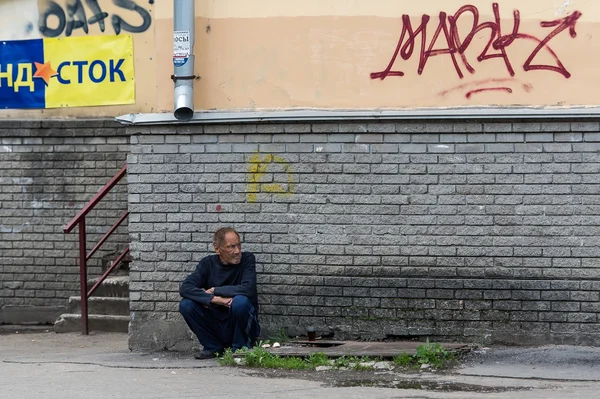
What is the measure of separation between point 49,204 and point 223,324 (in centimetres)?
319

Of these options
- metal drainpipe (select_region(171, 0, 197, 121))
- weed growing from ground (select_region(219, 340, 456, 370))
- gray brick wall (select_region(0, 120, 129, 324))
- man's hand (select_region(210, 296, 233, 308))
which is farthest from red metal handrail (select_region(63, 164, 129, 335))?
weed growing from ground (select_region(219, 340, 456, 370))

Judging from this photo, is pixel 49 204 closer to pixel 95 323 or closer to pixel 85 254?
pixel 85 254

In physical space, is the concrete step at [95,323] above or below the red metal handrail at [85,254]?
below

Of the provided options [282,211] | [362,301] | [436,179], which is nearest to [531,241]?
[436,179]

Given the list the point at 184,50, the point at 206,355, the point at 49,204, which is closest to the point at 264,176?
the point at 184,50

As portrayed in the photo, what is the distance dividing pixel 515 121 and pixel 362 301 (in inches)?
69.9

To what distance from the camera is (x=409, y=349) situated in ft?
25.5

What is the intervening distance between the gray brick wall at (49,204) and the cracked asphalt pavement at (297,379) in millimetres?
2237

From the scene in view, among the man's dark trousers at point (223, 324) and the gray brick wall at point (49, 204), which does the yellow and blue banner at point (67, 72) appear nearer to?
the gray brick wall at point (49, 204)

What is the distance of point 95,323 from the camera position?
9.91 m

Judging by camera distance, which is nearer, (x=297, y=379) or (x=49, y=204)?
(x=297, y=379)

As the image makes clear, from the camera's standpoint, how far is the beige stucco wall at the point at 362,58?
7.84 meters

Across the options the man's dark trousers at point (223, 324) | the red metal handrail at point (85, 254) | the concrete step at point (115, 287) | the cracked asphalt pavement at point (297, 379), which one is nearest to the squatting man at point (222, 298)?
the man's dark trousers at point (223, 324)

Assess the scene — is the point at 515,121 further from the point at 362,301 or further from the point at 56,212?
the point at 56,212
